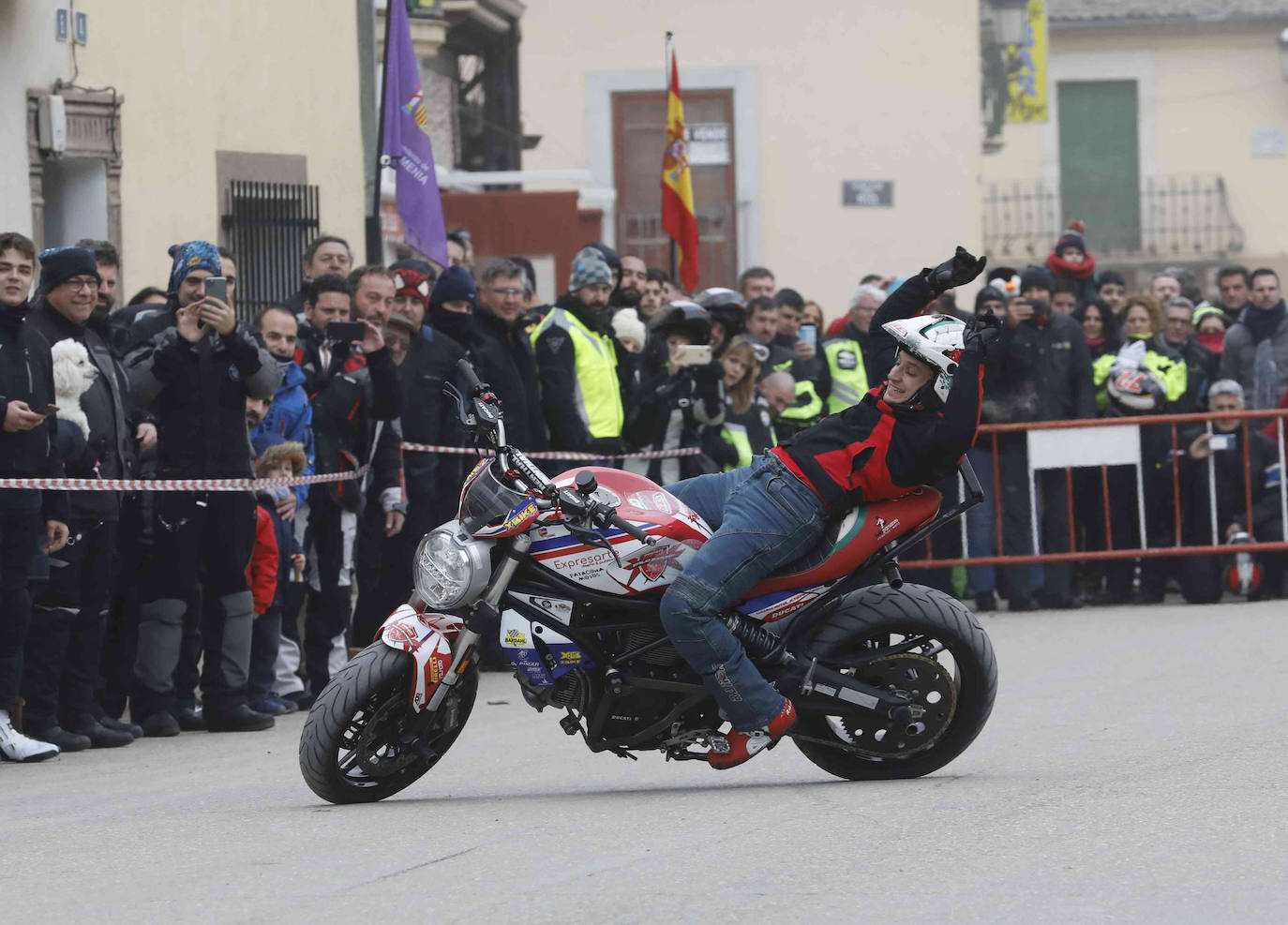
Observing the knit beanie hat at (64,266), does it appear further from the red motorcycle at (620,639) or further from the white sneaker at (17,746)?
the red motorcycle at (620,639)

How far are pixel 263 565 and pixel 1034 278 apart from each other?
698cm

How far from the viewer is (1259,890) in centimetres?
598

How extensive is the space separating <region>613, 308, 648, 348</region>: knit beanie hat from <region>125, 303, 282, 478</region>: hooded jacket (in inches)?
125

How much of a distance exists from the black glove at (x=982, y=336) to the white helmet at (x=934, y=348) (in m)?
0.03

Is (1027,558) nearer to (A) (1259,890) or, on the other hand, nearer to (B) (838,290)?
(A) (1259,890)

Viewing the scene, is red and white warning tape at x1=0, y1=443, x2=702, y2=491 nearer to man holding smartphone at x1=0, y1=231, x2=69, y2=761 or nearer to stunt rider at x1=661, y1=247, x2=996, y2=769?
man holding smartphone at x1=0, y1=231, x2=69, y2=761

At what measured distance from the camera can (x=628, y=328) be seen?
1361cm

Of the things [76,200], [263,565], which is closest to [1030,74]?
[76,200]

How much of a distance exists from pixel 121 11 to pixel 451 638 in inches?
386

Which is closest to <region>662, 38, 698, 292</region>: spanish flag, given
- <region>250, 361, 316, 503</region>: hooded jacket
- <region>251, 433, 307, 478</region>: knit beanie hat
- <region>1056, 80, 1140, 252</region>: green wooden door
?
<region>250, 361, 316, 503</region>: hooded jacket

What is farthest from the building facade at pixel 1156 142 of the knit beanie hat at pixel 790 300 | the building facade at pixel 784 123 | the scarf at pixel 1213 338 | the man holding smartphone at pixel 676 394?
the man holding smartphone at pixel 676 394

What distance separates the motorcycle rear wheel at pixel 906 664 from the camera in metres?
8.12

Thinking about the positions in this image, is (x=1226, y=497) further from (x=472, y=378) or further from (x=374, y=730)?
(x=374, y=730)

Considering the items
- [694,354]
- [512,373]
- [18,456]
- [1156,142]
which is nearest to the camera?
[18,456]
